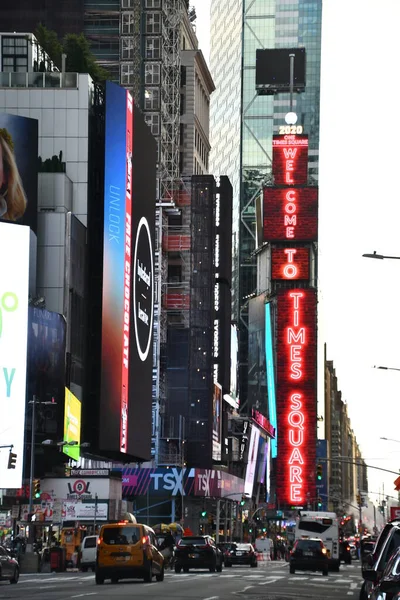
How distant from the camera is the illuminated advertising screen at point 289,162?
18625 centimetres

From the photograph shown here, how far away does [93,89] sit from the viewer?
367 feet

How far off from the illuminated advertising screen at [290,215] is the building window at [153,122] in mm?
45333

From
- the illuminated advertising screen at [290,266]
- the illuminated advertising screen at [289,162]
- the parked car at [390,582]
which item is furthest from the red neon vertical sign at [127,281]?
the illuminated advertising screen at [290,266]

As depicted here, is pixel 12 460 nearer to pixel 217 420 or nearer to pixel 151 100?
pixel 151 100

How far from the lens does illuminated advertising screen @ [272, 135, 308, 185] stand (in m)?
186

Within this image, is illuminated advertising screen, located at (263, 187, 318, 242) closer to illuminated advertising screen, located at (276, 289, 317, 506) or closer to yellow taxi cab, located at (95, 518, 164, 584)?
illuminated advertising screen, located at (276, 289, 317, 506)

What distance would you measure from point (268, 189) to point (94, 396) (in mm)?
85121

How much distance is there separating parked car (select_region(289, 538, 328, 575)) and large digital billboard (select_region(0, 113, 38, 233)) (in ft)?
125

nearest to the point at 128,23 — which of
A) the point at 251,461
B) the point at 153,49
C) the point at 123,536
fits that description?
the point at 153,49

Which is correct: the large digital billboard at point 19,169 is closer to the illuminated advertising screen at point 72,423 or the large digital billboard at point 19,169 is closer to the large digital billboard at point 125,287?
the large digital billboard at point 125,287

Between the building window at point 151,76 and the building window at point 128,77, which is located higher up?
the building window at point 151,76

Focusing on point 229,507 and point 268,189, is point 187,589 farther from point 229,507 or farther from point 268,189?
point 268,189

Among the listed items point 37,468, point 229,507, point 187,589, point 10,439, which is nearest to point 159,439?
point 229,507

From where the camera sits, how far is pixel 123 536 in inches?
1815
